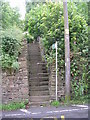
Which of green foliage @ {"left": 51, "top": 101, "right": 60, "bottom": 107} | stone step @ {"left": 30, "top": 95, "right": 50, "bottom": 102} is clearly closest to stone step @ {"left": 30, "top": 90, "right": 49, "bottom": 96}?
stone step @ {"left": 30, "top": 95, "right": 50, "bottom": 102}

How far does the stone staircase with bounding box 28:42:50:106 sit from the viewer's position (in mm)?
7118

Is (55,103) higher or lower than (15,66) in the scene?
lower

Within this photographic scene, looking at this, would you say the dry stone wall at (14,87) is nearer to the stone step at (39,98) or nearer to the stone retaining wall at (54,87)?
the stone step at (39,98)

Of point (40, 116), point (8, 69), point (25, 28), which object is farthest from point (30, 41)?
point (40, 116)

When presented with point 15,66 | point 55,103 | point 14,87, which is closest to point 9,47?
point 15,66

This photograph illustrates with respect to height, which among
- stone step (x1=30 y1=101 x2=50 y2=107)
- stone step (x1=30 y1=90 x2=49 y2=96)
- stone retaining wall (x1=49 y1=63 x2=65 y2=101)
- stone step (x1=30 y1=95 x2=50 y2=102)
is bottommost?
stone step (x1=30 y1=101 x2=50 y2=107)

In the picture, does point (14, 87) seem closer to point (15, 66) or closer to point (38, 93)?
point (15, 66)

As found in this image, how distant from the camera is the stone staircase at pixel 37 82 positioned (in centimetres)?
712

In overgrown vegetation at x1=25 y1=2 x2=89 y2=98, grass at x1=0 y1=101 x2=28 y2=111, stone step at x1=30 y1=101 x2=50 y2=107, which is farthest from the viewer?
overgrown vegetation at x1=25 y1=2 x2=89 y2=98

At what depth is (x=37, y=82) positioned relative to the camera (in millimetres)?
8305

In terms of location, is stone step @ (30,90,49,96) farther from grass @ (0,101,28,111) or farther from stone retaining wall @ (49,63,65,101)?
grass @ (0,101,28,111)

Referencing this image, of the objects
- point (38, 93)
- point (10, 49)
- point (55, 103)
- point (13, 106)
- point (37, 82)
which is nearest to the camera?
point (13, 106)

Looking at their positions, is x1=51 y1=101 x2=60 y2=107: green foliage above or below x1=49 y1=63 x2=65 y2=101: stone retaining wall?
below

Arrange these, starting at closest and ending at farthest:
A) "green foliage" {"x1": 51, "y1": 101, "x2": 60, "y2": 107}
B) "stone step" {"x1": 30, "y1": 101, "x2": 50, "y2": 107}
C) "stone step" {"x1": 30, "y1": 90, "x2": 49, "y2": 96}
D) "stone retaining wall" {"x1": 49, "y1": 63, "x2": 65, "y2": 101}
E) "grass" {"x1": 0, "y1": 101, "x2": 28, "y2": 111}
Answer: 1. "grass" {"x1": 0, "y1": 101, "x2": 28, "y2": 111}
2. "green foliage" {"x1": 51, "y1": 101, "x2": 60, "y2": 107}
3. "stone step" {"x1": 30, "y1": 101, "x2": 50, "y2": 107}
4. "stone retaining wall" {"x1": 49, "y1": 63, "x2": 65, "y2": 101}
5. "stone step" {"x1": 30, "y1": 90, "x2": 49, "y2": 96}
